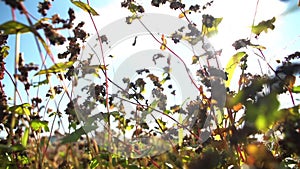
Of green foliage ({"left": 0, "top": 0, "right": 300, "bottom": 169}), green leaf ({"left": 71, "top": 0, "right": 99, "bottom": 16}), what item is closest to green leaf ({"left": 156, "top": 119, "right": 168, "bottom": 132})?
green foliage ({"left": 0, "top": 0, "right": 300, "bottom": 169})

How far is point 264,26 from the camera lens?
193 cm

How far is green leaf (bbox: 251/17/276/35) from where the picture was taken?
75.1 inches

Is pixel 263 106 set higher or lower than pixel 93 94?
lower

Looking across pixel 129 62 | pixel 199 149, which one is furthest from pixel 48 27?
pixel 129 62

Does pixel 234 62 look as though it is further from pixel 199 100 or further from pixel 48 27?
pixel 48 27

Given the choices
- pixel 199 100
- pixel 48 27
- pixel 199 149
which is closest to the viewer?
pixel 48 27

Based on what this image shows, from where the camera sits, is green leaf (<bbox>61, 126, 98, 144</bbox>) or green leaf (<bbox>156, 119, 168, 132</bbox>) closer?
green leaf (<bbox>61, 126, 98, 144</bbox>)

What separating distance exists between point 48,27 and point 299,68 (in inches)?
35.6

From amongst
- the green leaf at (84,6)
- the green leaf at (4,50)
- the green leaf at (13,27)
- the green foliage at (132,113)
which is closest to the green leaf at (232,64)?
the green foliage at (132,113)

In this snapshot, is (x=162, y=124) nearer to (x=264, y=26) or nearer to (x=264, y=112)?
(x=264, y=26)

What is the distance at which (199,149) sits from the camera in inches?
73.9

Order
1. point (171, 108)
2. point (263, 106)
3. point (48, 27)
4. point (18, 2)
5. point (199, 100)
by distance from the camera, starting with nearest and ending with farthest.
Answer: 1. point (263, 106)
2. point (18, 2)
3. point (48, 27)
4. point (199, 100)
5. point (171, 108)

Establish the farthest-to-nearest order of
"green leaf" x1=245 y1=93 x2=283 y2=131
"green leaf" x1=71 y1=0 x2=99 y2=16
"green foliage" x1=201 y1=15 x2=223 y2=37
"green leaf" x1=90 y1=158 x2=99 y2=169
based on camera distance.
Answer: "green foliage" x1=201 y1=15 x2=223 y2=37, "green leaf" x1=90 y1=158 x2=99 y2=169, "green leaf" x1=71 y1=0 x2=99 y2=16, "green leaf" x1=245 y1=93 x2=283 y2=131

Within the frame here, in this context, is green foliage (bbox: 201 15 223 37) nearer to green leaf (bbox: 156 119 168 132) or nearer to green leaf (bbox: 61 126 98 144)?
Result: green leaf (bbox: 156 119 168 132)
